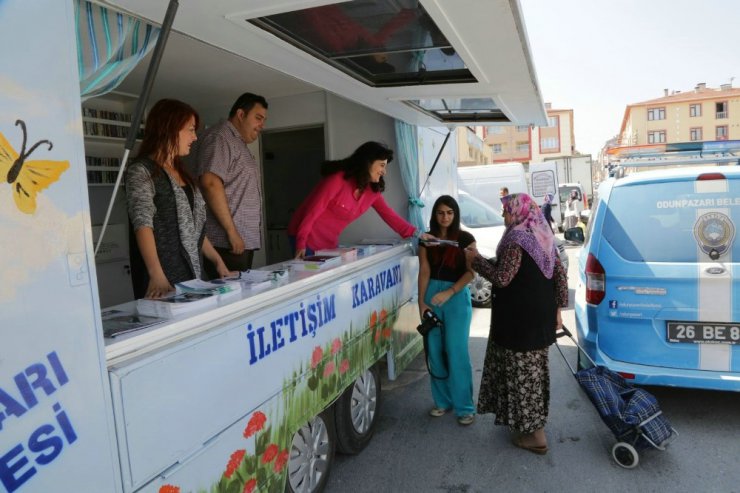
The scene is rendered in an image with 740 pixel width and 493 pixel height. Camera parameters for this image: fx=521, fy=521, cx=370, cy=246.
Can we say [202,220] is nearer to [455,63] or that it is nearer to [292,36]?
[292,36]

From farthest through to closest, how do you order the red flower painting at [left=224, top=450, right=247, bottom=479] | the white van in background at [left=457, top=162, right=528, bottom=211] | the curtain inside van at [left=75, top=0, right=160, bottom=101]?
the white van in background at [left=457, top=162, right=528, bottom=211]
the red flower painting at [left=224, top=450, right=247, bottom=479]
the curtain inside van at [left=75, top=0, right=160, bottom=101]

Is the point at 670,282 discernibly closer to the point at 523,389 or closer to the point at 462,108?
the point at 523,389

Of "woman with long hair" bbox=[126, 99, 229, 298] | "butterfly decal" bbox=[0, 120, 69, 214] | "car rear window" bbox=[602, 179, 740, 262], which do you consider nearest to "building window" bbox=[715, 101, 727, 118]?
"car rear window" bbox=[602, 179, 740, 262]

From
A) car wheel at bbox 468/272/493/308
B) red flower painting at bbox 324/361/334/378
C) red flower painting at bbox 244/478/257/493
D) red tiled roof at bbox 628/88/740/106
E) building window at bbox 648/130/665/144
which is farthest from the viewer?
building window at bbox 648/130/665/144

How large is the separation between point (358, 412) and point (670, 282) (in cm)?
218

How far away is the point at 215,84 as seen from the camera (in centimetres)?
436

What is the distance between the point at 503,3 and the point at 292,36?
980 mm

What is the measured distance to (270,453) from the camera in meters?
2.24

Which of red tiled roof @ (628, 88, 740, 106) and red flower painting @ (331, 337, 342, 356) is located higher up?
red tiled roof @ (628, 88, 740, 106)

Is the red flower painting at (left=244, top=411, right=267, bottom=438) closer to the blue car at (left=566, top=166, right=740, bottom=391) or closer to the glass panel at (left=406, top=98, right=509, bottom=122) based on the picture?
the blue car at (left=566, top=166, right=740, bottom=391)

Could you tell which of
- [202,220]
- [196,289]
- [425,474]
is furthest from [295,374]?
[425,474]

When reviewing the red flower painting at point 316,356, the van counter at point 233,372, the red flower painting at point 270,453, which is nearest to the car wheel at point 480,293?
the van counter at point 233,372

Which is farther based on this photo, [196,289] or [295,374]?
[295,374]

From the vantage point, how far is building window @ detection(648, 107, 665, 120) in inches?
2133
